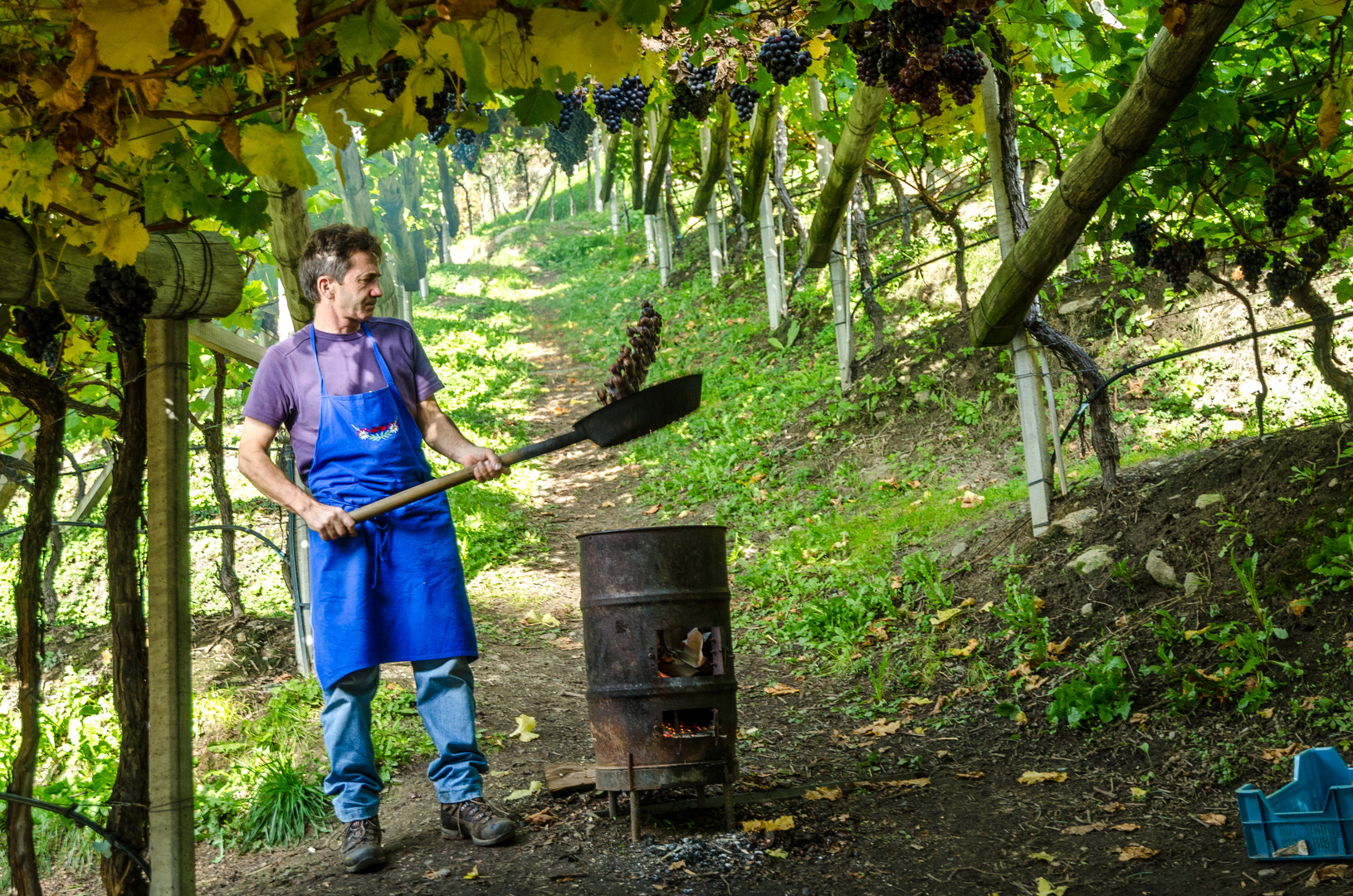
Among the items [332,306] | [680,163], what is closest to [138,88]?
[332,306]

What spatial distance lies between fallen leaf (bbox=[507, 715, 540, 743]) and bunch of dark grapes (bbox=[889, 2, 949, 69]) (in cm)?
320

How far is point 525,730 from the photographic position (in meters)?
4.48

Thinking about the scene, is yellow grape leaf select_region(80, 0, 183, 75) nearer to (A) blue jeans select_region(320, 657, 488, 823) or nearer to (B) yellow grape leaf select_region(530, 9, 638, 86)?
(B) yellow grape leaf select_region(530, 9, 638, 86)

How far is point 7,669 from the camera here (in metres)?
5.70

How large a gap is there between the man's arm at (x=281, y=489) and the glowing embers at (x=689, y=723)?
3.95ft

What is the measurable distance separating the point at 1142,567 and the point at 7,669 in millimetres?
6140

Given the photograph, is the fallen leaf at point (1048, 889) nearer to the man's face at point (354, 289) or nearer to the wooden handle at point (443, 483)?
the wooden handle at point (443, 483)

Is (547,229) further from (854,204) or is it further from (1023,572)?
(1023,572)

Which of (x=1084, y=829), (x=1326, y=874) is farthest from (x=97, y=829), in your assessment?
(x=1326, y=874)

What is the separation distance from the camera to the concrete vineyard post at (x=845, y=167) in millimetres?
5387

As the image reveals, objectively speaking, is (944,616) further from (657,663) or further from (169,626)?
(169,626)

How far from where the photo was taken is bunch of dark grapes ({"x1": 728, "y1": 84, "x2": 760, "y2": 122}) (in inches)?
246

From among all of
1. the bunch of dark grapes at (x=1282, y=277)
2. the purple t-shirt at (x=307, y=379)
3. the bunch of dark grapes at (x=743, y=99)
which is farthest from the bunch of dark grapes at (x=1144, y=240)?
the purple t-shirt at (x=307, y=379)

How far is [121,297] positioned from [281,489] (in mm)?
792
